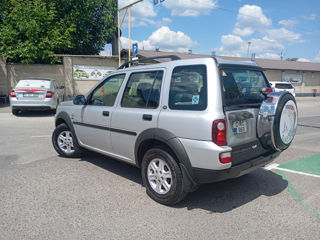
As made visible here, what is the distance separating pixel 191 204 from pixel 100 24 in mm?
18368

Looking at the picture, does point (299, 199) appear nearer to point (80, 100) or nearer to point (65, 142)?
point (80, 100)

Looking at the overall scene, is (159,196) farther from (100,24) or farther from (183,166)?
(100,24)

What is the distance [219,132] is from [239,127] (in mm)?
441

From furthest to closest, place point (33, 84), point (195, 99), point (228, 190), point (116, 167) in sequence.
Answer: point (33, 84) < point (116, 167) < point (228, 190) < point (195, 99)

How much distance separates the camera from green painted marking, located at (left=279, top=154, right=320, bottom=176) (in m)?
4.92

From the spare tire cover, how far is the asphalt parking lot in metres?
0.85

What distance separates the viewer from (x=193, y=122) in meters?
3.05

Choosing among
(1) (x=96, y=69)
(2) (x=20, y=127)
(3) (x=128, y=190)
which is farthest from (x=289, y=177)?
(1) (x=96, y=69)

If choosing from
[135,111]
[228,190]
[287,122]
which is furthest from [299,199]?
[135,111]

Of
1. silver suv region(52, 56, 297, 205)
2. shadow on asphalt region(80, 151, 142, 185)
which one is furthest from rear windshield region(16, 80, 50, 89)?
silver suv region(52, 56, 297, 205)

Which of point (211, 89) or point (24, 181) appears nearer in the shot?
point (211, 89)

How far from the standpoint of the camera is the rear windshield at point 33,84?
1141 centimetres

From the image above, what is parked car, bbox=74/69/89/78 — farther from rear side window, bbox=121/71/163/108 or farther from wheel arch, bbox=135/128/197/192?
wheel arch, bbox=135/128/197/192

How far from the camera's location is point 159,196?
3516 millimetres
